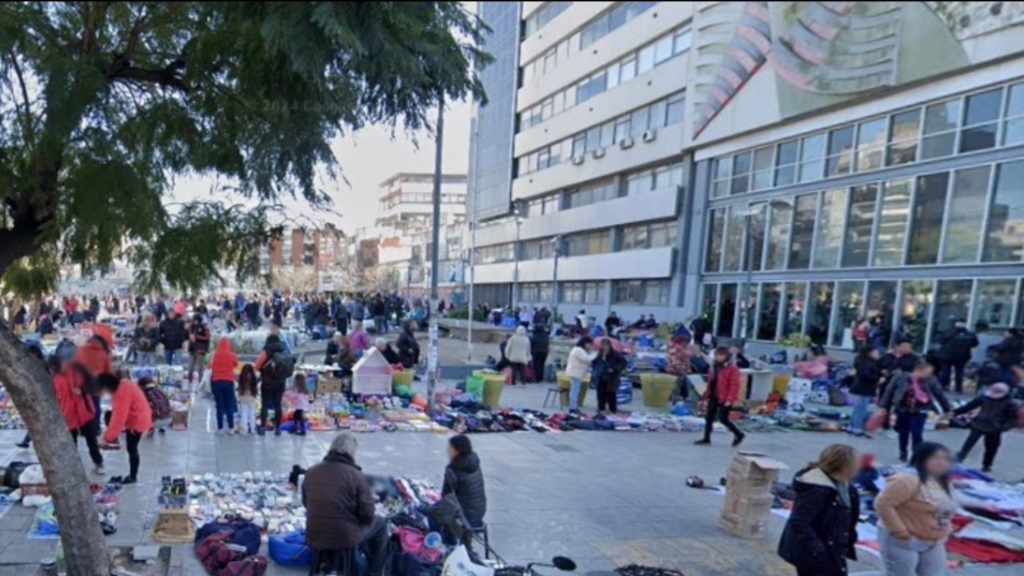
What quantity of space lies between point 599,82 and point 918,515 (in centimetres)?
3633

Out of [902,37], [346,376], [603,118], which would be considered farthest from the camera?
[603,118]

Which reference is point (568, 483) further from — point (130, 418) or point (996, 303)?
point (996, 303)

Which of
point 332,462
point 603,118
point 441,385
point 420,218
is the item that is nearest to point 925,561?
point 332,462

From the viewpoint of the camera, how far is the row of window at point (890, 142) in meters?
17.5

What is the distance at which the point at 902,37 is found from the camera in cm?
391

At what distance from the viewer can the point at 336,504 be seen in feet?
15.6

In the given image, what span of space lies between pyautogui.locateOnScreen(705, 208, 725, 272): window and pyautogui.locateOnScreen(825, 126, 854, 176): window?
6271 millimetres

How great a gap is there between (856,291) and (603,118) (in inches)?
795

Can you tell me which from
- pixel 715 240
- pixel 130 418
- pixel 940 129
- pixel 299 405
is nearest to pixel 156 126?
pixel 130 418

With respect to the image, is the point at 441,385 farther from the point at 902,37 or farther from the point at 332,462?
the point at 902,37

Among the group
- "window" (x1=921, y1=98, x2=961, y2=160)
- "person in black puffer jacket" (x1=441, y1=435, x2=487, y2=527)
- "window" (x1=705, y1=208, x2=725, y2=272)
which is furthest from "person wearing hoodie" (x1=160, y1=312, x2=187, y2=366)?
"window" (x1=921, y1=98, x2=961, y2=160)

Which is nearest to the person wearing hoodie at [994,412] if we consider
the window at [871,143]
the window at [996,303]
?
the window at [996,303]

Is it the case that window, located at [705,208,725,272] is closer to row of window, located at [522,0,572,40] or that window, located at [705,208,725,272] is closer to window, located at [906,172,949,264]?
window, located at [906,172,949,264]

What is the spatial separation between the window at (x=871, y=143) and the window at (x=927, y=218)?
69.7 inches
